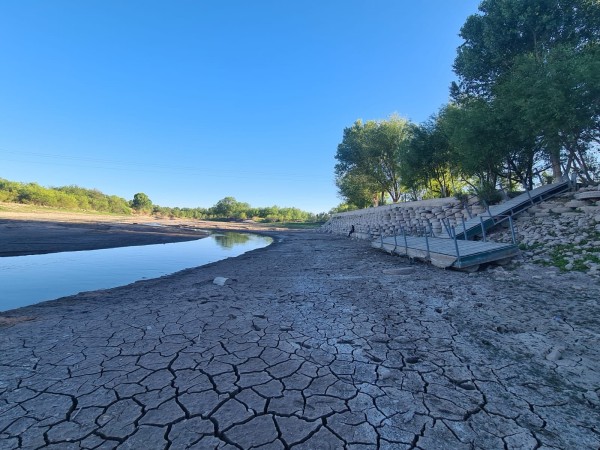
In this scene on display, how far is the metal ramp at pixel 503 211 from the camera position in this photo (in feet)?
35.7

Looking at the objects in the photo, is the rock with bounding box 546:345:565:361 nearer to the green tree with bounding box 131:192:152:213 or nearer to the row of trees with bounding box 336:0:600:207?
the row of trees with bounding box 336:0:600:207

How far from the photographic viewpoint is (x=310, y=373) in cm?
290

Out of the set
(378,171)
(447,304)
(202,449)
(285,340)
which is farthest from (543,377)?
(378,171)

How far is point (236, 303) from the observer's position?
550cm

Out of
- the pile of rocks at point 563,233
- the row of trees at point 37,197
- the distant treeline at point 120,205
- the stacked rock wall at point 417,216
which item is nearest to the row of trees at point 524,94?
the stacked rock wall at point 417,216

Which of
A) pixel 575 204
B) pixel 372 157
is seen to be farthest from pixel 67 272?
pixel 372 157

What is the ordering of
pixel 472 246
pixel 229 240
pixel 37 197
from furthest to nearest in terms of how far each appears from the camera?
pixel 37 197
pixel 229 240
pixel 472 246

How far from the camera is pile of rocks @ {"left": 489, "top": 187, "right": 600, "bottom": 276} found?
691 cm

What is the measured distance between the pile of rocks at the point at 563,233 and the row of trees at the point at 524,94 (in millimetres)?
3013

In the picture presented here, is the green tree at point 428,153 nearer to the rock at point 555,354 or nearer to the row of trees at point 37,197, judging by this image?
the rock at point 555,354

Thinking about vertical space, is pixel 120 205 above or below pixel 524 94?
below

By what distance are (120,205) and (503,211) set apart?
10166 centimetres

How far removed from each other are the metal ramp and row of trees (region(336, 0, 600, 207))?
1523 millimetres

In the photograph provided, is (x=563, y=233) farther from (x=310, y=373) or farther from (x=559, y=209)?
(x=310, y=373)
